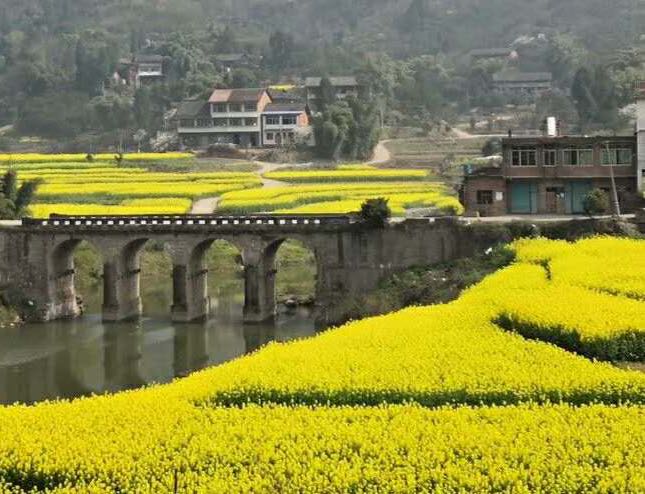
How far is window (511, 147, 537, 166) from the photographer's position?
199 ft

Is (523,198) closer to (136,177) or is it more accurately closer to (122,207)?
(122,207)

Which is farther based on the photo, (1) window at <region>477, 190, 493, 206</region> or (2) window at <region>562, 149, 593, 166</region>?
(1) window at <region>477, 190, 493, 206</region>

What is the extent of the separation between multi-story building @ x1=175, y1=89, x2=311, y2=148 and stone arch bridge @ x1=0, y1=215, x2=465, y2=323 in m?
70.8

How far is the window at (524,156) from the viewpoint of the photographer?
60.7m

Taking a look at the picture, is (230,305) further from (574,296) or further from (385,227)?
(574,296)

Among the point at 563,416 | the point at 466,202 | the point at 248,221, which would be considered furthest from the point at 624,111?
the point at 563,416

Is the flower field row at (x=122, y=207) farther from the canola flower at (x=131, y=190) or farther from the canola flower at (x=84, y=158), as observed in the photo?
the canola flower at (x=84, y=158)

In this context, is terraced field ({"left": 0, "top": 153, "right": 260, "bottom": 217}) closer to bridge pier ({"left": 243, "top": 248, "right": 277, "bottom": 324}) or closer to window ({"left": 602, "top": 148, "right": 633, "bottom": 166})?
bridge pier ({"left": 243, "top": 248, "right": 277, "bottom": 324})

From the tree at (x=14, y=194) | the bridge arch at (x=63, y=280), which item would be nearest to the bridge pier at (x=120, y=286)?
the bridge arch at (x=63, y=280)

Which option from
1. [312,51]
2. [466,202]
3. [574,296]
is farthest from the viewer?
[312,51]

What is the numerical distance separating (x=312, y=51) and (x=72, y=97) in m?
53.2

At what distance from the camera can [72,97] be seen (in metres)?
163

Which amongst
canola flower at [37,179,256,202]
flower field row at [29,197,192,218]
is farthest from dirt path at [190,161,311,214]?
canola flower at [37,179,256,202]

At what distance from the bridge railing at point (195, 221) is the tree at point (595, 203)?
44.0 feet
